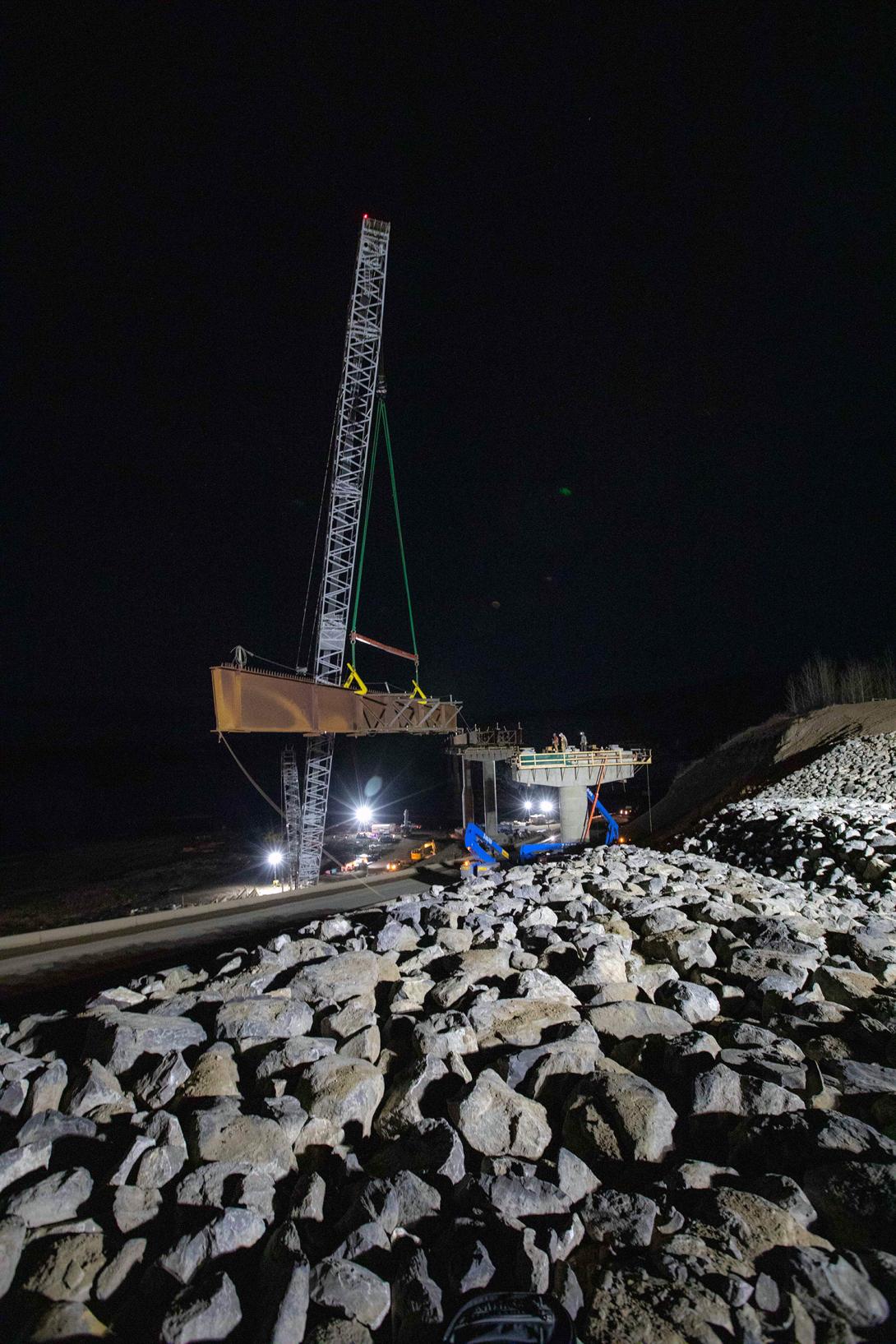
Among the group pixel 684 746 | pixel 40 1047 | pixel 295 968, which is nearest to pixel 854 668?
pixel 295 968

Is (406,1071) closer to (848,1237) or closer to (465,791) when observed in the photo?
→ (848,1237)

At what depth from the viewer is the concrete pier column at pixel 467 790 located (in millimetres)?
34656

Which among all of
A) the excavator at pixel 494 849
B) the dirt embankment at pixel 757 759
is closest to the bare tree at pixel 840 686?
the dirt embankment at pixel 757 759

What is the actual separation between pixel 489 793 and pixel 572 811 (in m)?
4.78

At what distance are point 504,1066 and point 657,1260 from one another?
6.47 feet

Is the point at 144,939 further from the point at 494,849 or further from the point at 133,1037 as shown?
A: the point at 494,849

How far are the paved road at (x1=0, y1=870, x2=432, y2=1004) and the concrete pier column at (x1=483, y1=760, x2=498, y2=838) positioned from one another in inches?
691

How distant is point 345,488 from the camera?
40688mm

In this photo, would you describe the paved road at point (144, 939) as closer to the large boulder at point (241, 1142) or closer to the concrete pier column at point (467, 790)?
the large boulder at point (241, 1142)

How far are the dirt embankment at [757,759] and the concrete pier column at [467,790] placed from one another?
29.6ft

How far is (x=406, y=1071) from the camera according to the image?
193 inches

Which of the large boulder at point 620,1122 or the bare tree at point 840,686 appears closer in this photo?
the large boulder at point 620,1122

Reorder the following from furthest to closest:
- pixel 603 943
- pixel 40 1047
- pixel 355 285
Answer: pixel 355 285 → pixel 603 943 → pixel 40 1047

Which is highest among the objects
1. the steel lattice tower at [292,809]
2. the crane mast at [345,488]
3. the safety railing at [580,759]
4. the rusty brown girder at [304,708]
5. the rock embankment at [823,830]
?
the crane mast at [345,488]
